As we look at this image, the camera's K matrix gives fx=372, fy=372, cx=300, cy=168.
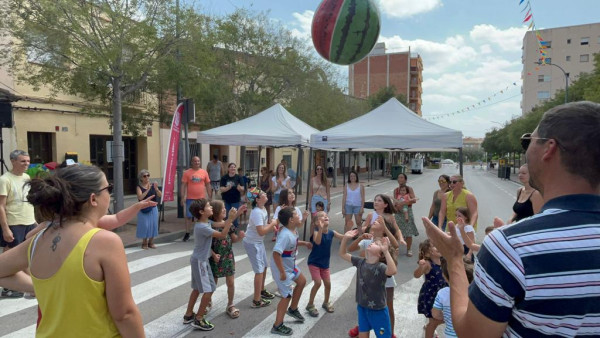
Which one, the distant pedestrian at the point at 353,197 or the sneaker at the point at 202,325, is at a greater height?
the distant pedestrian at the point at 353,197

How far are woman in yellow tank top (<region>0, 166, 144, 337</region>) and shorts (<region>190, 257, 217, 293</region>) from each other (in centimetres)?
246

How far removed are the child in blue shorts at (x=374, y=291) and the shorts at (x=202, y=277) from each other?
1709mm

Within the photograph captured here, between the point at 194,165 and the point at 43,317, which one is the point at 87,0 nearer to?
the point at 194,165

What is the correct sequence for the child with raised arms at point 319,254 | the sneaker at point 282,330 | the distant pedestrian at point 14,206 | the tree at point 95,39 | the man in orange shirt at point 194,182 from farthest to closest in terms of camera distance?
the man in orange shirt at point 194,182 → the tree at point 95,39 → the distant pedestrian at point 14,206 → the child with raised arms at point 319,254 → the sneaker at point 282,330

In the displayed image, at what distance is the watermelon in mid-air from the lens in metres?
5.25

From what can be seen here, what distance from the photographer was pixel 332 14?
5.32 meters

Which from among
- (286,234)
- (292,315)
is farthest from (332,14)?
(292,315)

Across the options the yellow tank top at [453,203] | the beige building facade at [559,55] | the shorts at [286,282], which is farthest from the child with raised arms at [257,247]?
the beige building facade at [559,55]

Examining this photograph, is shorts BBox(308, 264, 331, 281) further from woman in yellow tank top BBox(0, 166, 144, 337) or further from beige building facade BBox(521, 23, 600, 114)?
beige building facade BBox(521, 23, 600, 114)

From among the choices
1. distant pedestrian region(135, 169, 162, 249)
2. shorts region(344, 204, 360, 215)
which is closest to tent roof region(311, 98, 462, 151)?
shorts region(344, 204, 360, 215)

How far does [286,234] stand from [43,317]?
8.73ft

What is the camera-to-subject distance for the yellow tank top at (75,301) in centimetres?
160

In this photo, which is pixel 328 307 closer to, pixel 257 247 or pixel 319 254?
pixel 319 254

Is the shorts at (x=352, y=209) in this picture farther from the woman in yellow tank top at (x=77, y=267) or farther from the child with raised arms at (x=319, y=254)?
the woman in yellow tank top at (x=77, y=267)
